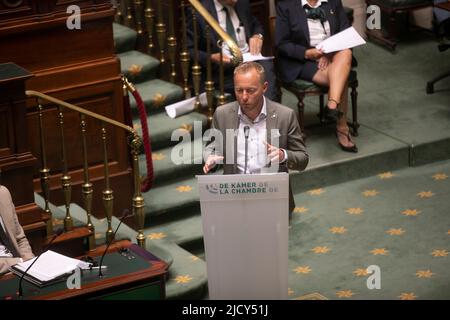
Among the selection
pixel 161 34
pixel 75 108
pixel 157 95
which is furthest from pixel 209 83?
pixel 75 108

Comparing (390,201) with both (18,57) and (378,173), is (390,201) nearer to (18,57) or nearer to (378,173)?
(378,173)

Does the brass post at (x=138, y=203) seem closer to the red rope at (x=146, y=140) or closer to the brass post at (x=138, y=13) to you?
the red rope at (x=146, y=140)

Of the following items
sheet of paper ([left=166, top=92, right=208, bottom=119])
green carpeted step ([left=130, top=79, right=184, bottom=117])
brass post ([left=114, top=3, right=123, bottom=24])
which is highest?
brass post ([left=114, top=3, right=123, bottom=24])

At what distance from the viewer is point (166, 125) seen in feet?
28.3

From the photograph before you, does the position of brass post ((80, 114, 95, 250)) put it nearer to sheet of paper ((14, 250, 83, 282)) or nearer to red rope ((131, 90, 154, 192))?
red rope ((131, 90, 154, 192))

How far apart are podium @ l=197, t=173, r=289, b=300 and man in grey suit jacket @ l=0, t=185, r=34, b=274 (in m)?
1.25

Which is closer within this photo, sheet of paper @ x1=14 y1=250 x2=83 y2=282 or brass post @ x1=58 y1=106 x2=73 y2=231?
sheet of paper @ x1=14 y1=250 x2=83 y2=282

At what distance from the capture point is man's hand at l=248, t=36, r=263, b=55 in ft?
27.9

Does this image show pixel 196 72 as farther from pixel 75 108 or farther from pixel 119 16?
pixel 75 108

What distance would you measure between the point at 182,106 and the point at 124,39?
2.59ft

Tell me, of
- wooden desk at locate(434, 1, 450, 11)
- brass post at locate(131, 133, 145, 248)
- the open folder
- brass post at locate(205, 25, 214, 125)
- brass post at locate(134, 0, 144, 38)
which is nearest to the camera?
the open folder

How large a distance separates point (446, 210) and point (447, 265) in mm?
874

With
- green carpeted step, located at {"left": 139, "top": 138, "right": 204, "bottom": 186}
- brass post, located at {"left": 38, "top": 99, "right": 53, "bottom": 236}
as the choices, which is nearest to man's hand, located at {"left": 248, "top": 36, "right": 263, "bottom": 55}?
green carpeted step, located at {"left": 139, "top": 138, "right": 204, "bottom": 186}
